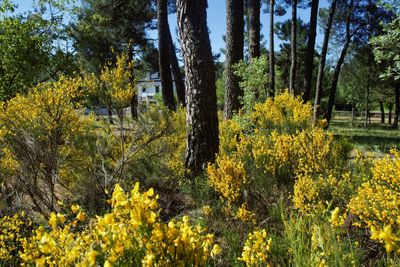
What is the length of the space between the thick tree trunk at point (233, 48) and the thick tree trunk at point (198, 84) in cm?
Answer: 244

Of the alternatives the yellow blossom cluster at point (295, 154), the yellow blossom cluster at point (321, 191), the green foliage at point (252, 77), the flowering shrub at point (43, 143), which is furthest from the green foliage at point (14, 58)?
the yellow blossom cluster at point (321, 191)

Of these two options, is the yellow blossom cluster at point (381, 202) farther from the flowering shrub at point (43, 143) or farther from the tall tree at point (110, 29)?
the tall tree at point (110, 29)

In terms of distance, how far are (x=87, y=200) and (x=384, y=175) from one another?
3403mm

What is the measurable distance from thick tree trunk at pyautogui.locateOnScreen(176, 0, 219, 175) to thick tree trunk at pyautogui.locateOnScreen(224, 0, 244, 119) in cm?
244

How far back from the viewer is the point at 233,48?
7395 mm

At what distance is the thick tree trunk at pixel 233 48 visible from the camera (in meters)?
7.12

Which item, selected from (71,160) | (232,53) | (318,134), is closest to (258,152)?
(318,134)

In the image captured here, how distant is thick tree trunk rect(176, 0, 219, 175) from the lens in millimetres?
4789

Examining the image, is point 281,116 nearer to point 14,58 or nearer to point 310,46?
point 310,46

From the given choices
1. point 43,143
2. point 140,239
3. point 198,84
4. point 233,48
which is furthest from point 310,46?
point 140,239

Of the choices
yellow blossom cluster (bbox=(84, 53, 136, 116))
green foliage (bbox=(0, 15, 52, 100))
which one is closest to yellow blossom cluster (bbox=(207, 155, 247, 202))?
yellow blossom cluster (bbox=(84, 53, 136, 116))

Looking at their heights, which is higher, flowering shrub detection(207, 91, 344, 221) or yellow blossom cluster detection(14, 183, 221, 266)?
yellow blossom cluster detection(14, 183, 221, 266)

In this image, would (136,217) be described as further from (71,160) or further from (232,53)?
(232,53)

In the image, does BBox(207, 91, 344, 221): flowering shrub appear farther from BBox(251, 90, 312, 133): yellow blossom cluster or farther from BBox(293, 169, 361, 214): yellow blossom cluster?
BBox(251, 90, 312, 133): yellow blossom cluster
